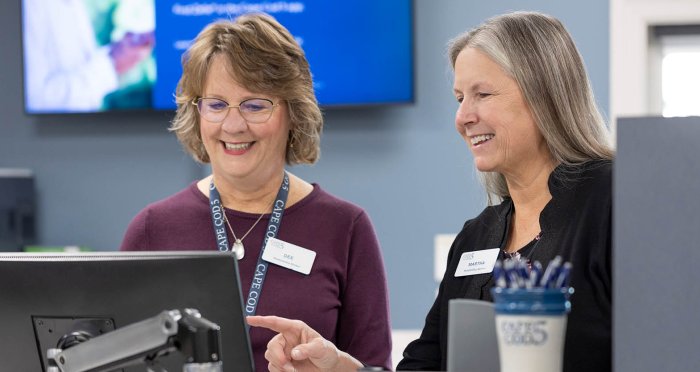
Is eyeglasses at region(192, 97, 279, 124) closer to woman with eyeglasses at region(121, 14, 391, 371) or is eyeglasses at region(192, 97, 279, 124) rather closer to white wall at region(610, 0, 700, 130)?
woman with eyeglasses at region(121, 14, 391, 371)

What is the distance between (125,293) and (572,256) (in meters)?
0.81

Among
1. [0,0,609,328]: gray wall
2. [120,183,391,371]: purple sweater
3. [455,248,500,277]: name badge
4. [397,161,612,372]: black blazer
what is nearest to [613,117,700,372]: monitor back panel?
[397,161,612,372]: black blazer

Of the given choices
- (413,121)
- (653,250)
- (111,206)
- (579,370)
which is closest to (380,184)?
(413,121)

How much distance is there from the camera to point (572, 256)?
184cm

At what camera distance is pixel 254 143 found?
2.44 metres

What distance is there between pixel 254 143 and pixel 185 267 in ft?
2.79

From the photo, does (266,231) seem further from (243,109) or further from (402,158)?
(402,158)

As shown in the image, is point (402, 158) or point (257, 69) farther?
point (402, 158)

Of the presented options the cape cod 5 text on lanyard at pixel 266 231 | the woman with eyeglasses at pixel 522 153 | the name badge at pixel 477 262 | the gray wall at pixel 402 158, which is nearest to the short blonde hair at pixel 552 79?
the woman with eyeglasses at pixel 522 153

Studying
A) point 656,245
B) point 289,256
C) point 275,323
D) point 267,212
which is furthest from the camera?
point 267,212

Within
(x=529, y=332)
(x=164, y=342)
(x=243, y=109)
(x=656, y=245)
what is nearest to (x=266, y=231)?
(x=243, y=109)

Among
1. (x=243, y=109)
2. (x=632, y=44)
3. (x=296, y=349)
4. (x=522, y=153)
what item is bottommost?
(x=296, y=349)

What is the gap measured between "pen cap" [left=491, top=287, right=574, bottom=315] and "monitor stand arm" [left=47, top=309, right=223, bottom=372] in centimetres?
41

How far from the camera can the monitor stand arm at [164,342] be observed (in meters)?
1.37
